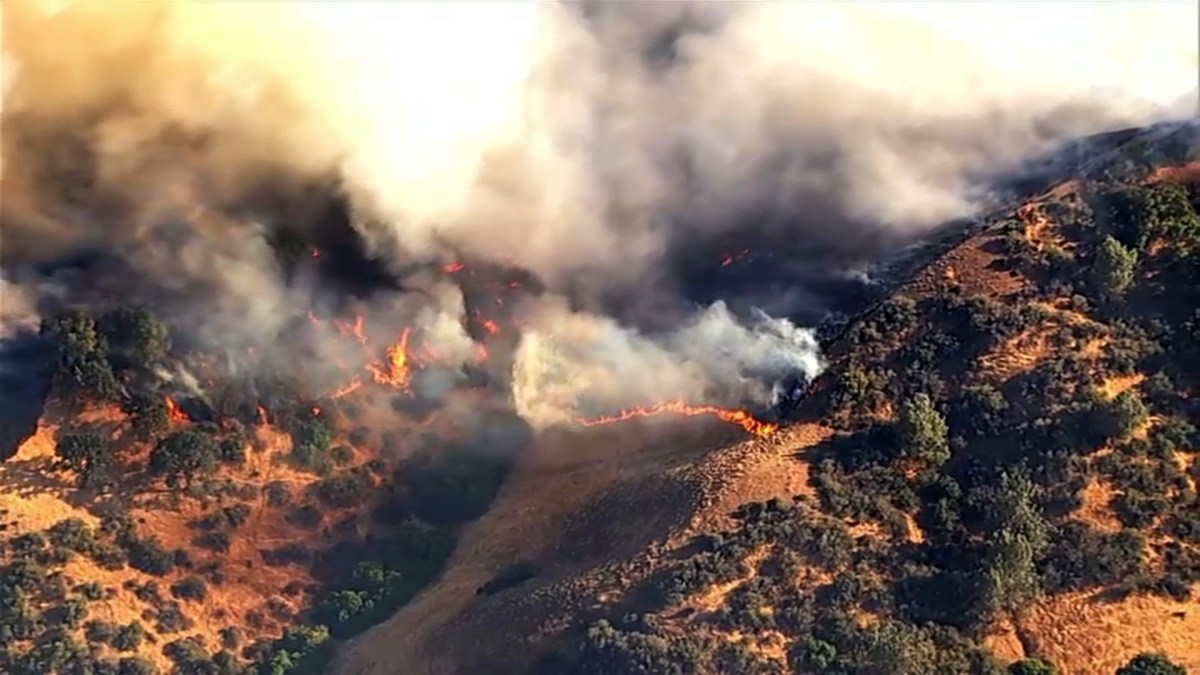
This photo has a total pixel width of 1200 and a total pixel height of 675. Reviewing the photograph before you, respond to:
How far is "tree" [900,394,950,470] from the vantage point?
67.9 m

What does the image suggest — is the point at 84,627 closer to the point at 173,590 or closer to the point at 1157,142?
the point at 173,590

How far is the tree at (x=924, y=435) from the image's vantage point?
6788 centimetres

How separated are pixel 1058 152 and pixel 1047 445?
806 inches

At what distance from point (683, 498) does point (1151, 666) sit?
2421 cm

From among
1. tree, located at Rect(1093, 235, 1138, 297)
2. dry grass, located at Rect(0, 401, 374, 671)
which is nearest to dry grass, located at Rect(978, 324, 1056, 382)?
tree, located at Rect(1093, 235, 1138, 297)

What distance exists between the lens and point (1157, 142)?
74.8 m

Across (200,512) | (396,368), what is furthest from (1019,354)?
(200,512)

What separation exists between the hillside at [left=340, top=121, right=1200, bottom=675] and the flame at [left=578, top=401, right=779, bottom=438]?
1.88 meters

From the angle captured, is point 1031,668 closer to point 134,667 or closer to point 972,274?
point 972,274

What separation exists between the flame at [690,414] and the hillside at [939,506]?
1.88 meters

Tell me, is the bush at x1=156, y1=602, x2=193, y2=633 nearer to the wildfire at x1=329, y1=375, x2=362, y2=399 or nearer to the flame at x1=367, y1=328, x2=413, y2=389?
the wildfire at x1=329, y1=375, x2=362, y2=399

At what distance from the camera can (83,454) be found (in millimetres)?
74000

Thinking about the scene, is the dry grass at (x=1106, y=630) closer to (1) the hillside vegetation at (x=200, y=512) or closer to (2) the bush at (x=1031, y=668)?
(2) the bush at (x=1031, y=668)

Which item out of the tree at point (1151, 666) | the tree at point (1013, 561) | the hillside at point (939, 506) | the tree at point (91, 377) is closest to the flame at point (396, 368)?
the hillside at point (939, 506)
